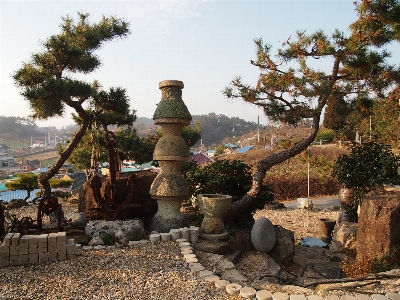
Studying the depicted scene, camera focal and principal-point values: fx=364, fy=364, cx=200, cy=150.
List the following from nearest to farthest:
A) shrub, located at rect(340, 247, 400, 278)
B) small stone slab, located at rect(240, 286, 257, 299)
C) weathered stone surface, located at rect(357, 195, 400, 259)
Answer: small stone slab, located at rect(240, 286, 257, 299) < shrub, located at rect(340, 247, 400, 278) < weathered stone surface, located at rect(357, 195, 400, 259)

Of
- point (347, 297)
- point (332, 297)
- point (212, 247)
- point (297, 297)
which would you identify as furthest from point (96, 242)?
point (347, 297)

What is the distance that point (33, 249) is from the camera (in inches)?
174

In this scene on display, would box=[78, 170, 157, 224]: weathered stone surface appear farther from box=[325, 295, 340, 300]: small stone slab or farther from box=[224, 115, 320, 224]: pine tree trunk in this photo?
box=[325, 295, 340, 300]: small stone slab

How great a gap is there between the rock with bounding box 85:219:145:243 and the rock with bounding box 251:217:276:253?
1.81 meters

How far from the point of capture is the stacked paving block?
14.2 ft

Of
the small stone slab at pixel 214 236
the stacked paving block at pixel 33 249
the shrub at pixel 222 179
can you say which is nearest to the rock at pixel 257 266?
the small stone slab at pixel 214 236

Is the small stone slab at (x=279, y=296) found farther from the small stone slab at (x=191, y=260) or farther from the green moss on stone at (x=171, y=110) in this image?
the green moss on stone at (x=171, y=110)

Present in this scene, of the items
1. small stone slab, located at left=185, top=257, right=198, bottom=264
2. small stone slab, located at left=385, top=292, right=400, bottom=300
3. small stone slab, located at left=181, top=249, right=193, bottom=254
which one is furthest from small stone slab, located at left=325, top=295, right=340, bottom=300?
small stone slab, located at left=181, top=249, right=193, bottom=254

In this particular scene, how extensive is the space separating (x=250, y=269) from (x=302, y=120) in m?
3.34

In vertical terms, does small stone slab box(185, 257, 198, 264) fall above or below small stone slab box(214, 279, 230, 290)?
above

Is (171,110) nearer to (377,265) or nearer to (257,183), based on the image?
(257,183)

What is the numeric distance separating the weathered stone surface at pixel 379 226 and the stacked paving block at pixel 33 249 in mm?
3833

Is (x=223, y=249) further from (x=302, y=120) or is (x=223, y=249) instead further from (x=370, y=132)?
(x=370, y=132)

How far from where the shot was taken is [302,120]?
23.9 ft
